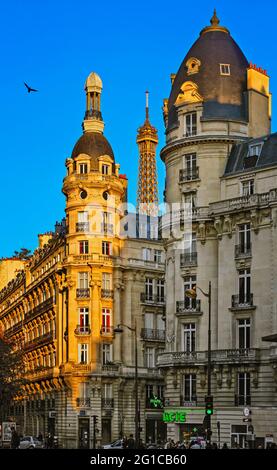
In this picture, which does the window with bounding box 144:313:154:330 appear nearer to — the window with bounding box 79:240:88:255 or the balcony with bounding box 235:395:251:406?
the window with bounding box 79:240:88:255

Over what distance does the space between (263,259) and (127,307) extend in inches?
1233

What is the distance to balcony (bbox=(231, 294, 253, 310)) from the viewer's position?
69.4 meters

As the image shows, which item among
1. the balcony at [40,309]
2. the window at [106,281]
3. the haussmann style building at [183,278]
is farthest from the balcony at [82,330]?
the balcony at [40,309]

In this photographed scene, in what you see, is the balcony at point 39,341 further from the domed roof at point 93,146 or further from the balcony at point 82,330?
the domed roof at point 93,146

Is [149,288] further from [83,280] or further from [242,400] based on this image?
[242,400]

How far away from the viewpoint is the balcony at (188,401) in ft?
239

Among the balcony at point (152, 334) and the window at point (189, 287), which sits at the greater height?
the window at point (189, 287)

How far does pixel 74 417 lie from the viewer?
9494 centimetres

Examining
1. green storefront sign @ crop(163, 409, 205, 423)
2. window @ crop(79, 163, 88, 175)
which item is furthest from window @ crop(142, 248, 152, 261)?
green storefront sign @ crop(163, 409, 205, 423)

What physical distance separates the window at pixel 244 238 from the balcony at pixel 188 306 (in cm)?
580

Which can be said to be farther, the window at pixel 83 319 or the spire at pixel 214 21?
the window at pixel 83 319

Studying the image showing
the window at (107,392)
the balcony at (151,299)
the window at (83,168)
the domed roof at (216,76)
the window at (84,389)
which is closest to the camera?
the domed roof at (216,76)

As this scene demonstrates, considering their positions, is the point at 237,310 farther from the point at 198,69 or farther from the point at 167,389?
the point at 198,69
